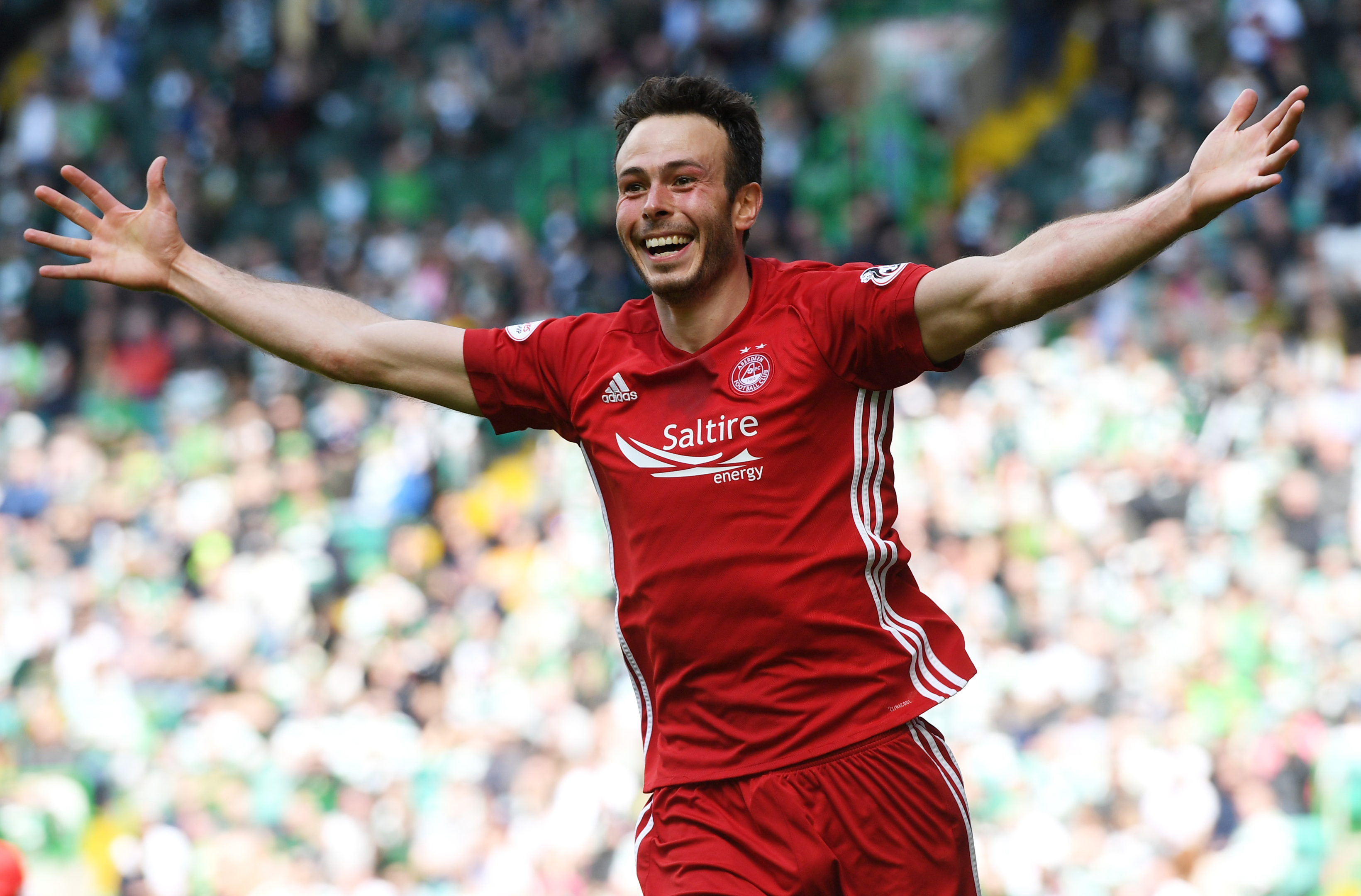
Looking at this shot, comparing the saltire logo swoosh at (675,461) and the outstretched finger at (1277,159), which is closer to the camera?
the outstretched finger at (1277,159)

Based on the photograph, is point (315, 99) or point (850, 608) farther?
point (315, 99)

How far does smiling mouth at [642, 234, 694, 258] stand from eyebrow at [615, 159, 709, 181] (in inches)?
7.4

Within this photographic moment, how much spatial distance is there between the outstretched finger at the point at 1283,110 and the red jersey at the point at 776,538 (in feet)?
2.99

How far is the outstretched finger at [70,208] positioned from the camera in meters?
4.98

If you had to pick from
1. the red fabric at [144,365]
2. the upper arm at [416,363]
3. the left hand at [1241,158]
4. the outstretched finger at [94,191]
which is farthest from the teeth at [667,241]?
the red fabric at [144,365]

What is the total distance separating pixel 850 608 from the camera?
171 inches

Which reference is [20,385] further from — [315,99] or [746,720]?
[746,720]

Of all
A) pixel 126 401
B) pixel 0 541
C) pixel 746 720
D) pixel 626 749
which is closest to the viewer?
pixel 746 720

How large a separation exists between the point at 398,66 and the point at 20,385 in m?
6.20

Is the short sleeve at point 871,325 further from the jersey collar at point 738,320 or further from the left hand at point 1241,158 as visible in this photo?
the left hand at point 1241,158

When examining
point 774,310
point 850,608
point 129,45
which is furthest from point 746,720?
point 129,45

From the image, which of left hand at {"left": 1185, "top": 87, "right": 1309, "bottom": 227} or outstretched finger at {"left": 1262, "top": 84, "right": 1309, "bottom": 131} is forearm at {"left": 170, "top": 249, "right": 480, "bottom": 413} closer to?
left hand at {"left": 1185, "top": 87, "right": 1309, "bottom": 227}

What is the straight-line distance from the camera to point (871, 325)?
4.30 m

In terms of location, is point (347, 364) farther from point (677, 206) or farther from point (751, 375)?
point (751, 375)
